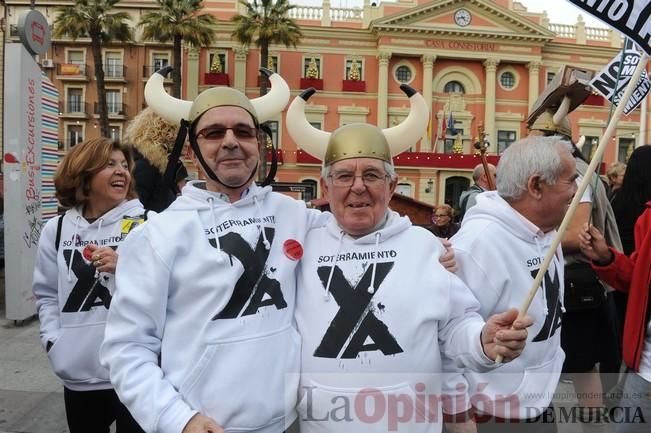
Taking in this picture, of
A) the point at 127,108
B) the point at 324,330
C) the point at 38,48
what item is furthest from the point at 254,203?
the point at 127,108

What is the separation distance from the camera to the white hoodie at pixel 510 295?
82.9 inches

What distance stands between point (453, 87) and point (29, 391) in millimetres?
34036

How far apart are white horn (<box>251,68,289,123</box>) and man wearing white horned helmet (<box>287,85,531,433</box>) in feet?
1.18

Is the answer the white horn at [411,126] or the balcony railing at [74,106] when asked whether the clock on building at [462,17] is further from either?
the white horn at [411,126]

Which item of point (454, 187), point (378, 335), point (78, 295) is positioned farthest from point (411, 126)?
point (454, 187)

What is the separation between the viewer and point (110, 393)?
252 cm

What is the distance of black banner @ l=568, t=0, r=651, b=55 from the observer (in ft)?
5.70

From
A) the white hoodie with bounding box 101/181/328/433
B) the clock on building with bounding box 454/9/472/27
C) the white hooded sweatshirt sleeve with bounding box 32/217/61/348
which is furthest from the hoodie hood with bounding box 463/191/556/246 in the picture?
the clock on building with bounding box 454/9/472/27

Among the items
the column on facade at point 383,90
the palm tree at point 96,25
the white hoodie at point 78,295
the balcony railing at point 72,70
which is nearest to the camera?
the white hoodie at point 78,295

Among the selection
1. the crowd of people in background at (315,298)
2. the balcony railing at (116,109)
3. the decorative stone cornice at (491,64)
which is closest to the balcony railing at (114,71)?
the balcony railing at (116,109)

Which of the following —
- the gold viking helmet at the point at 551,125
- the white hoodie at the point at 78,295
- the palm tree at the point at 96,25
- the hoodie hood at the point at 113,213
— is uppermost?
the palm tree at the point at 96,25

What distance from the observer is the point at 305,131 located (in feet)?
7.34

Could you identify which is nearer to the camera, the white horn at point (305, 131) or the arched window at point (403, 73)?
the white horn at point (305, 131)

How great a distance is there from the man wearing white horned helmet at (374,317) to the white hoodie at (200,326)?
11 centimetres
